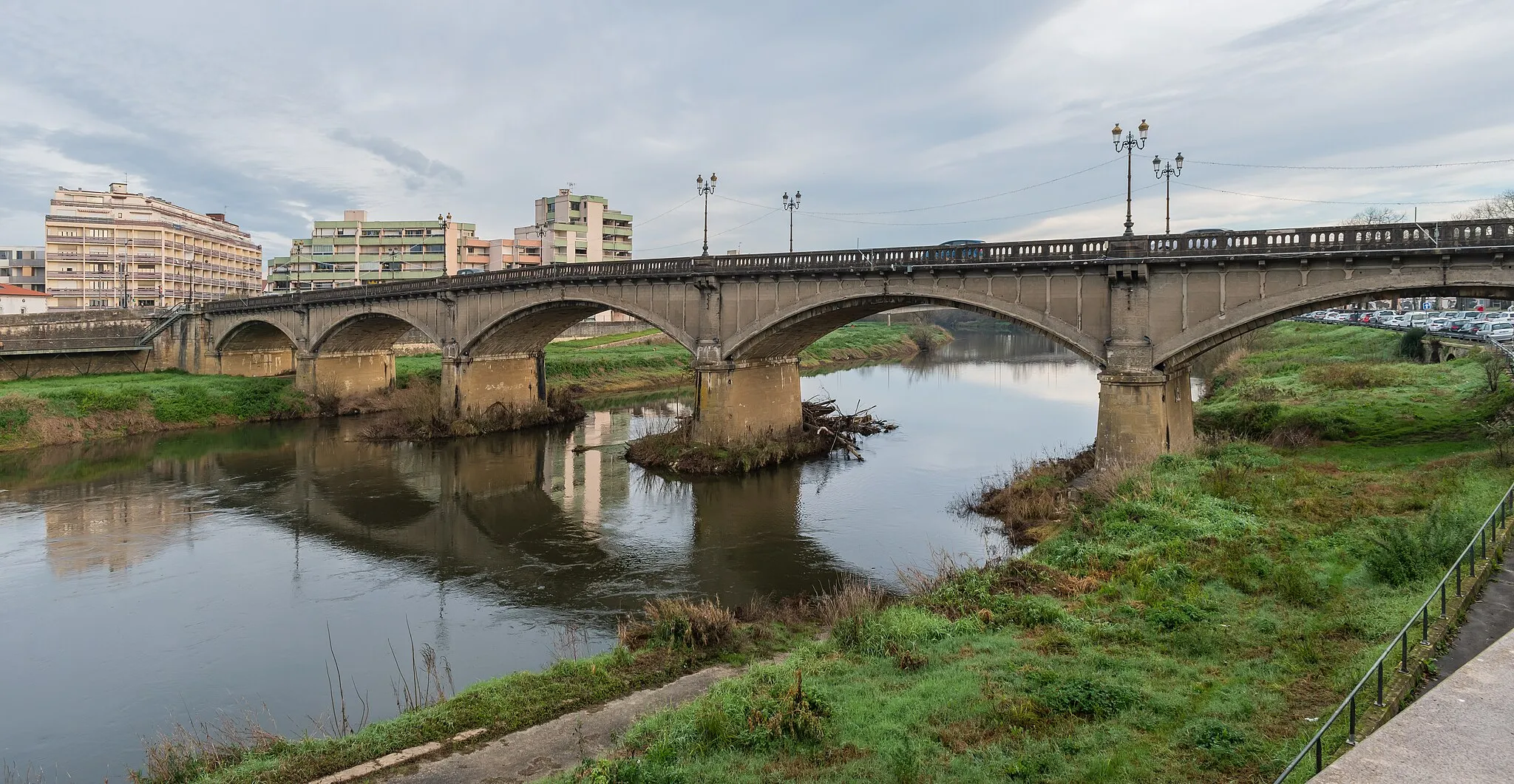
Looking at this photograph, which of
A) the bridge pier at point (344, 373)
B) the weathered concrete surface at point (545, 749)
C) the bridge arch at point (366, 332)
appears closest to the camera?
the weathered concrete surface at point (545, 749)

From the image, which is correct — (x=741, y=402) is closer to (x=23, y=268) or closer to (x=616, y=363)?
(x=616, y=363)

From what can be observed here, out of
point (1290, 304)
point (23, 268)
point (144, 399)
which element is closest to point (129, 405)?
point (144, 399)

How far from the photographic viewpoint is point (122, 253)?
94938mm

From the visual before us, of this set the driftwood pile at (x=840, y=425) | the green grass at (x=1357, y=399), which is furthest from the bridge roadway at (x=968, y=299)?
the green grass at (x=1357, y=399)

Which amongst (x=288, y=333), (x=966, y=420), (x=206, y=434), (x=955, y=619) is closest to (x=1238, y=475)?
(x=955, y=619)

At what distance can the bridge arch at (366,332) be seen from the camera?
5072cm

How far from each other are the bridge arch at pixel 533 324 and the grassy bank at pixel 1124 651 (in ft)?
80.3

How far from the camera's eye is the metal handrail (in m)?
6.63

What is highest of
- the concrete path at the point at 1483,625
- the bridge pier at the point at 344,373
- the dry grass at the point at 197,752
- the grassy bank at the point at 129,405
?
the bridge pier at the point at 344,373

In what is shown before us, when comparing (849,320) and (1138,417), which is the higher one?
(849,320)

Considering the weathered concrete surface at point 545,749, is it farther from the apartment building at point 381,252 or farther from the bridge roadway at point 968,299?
the apartment building at point 381,252

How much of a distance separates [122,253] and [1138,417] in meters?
107

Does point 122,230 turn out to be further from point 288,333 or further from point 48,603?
point 48,603

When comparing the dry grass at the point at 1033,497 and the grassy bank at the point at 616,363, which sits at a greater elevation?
the grassy bank at the point at 616,363
